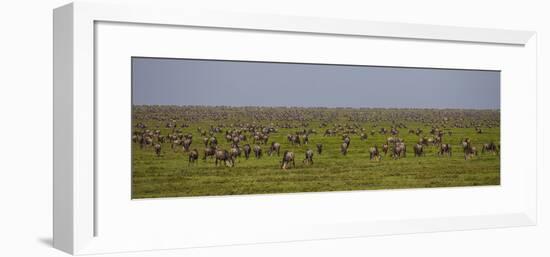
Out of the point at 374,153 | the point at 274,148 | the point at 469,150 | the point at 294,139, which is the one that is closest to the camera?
the point at 274,148

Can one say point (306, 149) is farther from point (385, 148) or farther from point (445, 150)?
point (445, 150)

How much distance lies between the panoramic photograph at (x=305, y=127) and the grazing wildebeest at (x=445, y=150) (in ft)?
0.08

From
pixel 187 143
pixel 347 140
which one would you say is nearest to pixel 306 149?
pixel 347 140

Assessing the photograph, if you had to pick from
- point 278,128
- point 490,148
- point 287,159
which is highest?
point 278,128

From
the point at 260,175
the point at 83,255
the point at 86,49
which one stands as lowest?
Answer: the point at 83,255

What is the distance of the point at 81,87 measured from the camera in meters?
8.92

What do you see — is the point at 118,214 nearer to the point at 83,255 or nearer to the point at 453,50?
the point at 83,255

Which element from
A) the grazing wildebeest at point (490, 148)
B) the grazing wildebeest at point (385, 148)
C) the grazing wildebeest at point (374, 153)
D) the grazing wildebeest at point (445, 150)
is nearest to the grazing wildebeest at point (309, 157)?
the grazing wildebeest at point (374, 153)

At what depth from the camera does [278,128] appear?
10.2m

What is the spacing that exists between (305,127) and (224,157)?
100cm

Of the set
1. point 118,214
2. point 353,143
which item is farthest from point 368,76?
point 118,214

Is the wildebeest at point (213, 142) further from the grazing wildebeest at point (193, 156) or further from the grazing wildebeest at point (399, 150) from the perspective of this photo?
the grazing wildebeest at point (399, 150)

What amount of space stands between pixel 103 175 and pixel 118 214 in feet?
1.44

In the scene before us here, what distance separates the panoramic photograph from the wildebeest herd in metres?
0.01
